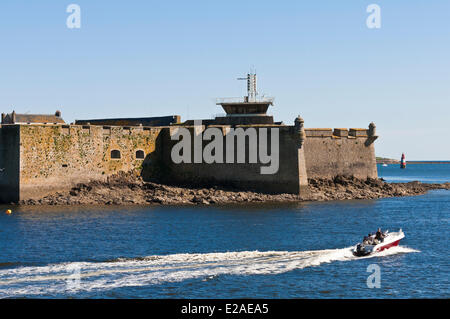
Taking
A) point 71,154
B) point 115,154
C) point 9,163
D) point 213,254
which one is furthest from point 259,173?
point 213,254

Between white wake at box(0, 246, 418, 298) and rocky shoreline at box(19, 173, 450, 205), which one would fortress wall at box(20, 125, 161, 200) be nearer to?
rocky shoreline at box(19, 173, 450, 205)

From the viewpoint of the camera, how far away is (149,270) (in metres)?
30.4

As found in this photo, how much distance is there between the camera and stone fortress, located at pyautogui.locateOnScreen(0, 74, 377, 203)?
54.7 metres

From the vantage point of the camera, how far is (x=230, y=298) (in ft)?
85.1

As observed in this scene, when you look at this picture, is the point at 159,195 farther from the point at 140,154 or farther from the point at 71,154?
the point at 71,154

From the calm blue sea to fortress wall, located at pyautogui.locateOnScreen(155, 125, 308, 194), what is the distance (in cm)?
577

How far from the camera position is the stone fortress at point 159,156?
5466 cm

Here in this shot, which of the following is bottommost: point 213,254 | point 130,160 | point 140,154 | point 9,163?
point 213,254

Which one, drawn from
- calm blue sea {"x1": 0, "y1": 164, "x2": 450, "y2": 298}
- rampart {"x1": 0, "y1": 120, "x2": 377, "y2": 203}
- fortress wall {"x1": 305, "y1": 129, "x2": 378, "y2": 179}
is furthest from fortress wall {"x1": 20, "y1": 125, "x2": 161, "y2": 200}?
fortress wall {"x1": 305, "y1": 129, "x2": 378, "y2": 179}

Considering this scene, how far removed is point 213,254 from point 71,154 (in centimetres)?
2669

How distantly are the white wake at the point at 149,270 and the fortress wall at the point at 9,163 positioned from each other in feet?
81.1

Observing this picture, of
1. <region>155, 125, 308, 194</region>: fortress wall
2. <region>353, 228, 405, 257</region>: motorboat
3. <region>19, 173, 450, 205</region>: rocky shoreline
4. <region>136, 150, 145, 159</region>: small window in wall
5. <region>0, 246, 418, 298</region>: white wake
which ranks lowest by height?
<region>0, 246, 418, 298</region>: white wake

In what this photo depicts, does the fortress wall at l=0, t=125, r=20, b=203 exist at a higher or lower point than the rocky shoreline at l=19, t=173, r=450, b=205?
higher
